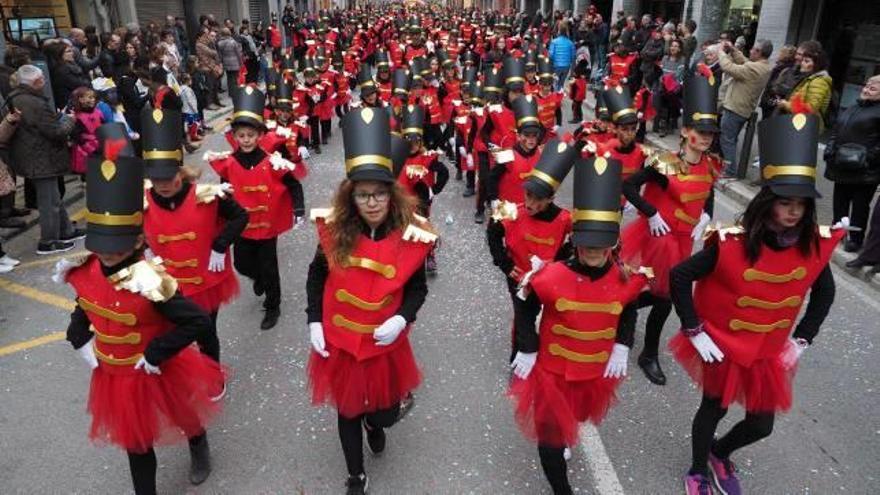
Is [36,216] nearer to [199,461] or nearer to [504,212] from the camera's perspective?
[199,461]

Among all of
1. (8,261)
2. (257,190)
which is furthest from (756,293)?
(8,261)

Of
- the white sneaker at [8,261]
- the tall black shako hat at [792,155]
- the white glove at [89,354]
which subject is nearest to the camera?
the tall black shako hat at [792,155]

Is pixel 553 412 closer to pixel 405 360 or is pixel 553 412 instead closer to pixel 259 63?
pixel 405 360

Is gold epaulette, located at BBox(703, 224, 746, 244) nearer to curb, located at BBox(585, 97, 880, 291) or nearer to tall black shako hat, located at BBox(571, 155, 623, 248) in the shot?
tall black shako hat, located at BBox(571, 155, 623, 248)

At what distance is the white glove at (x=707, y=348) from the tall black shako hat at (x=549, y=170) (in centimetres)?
120

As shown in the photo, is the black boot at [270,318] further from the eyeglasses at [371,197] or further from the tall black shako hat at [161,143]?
the eyeglasses at [371,197]

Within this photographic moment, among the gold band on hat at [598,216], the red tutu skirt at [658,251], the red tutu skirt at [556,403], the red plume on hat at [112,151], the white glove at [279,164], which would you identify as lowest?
the red tutu skirt at [556,403]

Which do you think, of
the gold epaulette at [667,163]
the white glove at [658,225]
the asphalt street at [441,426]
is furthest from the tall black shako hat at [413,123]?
the white glove at [658,225]

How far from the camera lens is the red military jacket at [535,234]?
4062mm

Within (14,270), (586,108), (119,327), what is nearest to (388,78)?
(14,270)

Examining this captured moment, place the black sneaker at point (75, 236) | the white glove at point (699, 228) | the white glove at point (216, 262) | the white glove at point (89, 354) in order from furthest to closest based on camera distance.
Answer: the black sneaker at point (75, 236), the white glove at point (699, 228), the white glove at point (216, 262), the white glove at point (89, 354)

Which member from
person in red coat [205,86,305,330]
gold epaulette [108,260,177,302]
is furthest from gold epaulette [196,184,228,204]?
gold epaulette [108,260,177,302]

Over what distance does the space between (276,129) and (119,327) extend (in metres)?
4.04

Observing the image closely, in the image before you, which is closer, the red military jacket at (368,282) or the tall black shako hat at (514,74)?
the red military jacket at (368,282)
